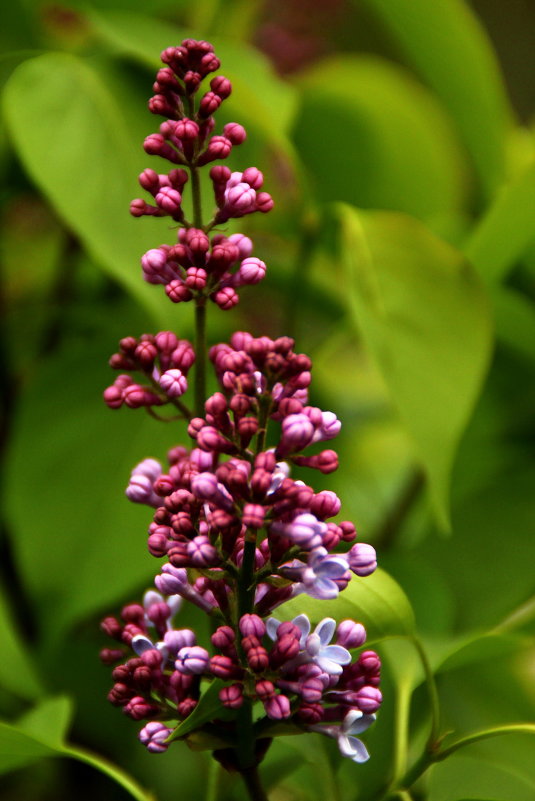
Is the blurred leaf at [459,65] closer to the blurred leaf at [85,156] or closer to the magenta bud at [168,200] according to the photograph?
the blurred leaf at [85,156]

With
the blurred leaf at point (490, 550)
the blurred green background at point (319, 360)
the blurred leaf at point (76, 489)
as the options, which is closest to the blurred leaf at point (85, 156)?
the blurred green background at point (319, 360)

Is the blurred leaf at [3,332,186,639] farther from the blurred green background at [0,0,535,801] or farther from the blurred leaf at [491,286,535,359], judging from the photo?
the blurred leaf at [491,286,535,359]

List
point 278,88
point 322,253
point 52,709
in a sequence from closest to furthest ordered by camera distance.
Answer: point 52,709
point 278,88
point 322,253

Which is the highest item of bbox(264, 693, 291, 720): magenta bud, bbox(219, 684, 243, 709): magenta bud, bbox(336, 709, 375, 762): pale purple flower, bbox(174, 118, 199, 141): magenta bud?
bbox(174, 118, 199, 141): magenta bud

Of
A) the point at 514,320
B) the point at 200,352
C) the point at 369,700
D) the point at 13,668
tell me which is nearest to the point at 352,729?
the point at 369,700

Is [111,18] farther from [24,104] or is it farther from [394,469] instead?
[394,469]

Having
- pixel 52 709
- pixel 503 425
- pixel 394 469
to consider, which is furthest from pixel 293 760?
pixel 394 469

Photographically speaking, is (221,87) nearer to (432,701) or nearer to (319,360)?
(432,701)

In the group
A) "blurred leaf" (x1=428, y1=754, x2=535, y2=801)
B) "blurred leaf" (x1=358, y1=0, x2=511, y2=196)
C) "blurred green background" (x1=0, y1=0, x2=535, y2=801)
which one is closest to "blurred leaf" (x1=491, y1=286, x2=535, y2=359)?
"blurred green background" (x1=0, y1=0, x2=535, y2=801)
